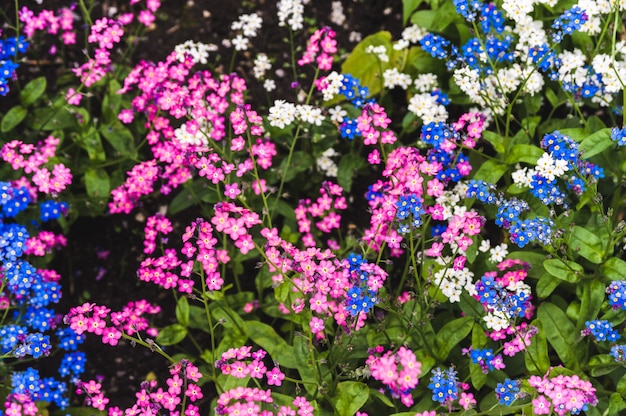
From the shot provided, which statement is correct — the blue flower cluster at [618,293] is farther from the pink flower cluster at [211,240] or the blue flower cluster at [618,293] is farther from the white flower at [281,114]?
the white flower at [281,114]

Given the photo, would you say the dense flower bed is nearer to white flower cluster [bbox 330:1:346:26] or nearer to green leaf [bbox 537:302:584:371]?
green leaf [bbox 537:302:584:371]

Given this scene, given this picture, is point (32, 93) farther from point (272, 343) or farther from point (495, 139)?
point (495, 139)

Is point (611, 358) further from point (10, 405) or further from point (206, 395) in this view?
point (10, 405)

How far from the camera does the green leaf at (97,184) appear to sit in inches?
199

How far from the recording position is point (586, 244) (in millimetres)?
4195

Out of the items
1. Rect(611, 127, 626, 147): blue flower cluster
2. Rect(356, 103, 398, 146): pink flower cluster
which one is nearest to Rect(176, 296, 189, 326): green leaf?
Rect(356, 103, 398, 146): pink flower cluster

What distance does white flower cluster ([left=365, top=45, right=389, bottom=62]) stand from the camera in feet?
16.5

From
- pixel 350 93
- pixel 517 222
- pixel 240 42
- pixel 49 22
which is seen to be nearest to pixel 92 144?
pixel 49 22

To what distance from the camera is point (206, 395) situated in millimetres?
4895

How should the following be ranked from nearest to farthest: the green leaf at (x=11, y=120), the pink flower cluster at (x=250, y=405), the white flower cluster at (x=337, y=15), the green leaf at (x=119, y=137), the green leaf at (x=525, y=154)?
the pink flower cluster at (x=250, y=405) < the green leaf at (x=525, y=154) < the green leaf at (x=11, y=120) < the green leaf at (x=119, y=137) < the white flower cluster at (x=337, y=15)

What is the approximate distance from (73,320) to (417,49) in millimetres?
2743

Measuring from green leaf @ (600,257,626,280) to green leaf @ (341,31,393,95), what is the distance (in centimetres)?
185

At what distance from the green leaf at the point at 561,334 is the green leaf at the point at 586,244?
0.31m

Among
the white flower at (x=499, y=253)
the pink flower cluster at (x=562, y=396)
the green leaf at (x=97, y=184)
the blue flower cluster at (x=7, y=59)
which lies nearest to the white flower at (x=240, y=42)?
the green leaf at (x=97, y=184)
